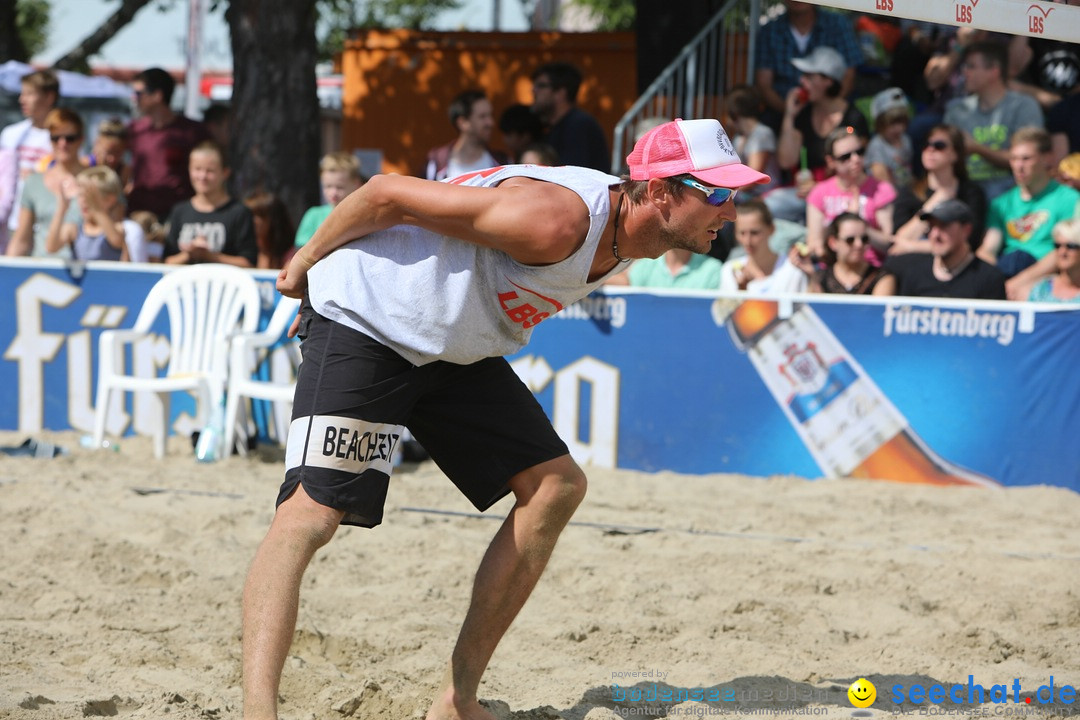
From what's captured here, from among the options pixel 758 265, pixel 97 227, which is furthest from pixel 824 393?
pixel 97 227

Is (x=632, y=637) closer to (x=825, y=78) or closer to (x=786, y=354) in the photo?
(x=786, y=354)

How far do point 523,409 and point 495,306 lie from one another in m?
0.36

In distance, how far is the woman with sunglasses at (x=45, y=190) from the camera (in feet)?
28.0

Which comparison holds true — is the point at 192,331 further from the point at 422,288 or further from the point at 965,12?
the point at 965,12

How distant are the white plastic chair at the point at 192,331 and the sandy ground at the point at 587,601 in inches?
32.4

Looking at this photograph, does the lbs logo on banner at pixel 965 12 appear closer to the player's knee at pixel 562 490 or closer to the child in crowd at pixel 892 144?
the player's knee at pixel 562 490

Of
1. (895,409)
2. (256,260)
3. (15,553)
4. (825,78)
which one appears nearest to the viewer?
(15,553)

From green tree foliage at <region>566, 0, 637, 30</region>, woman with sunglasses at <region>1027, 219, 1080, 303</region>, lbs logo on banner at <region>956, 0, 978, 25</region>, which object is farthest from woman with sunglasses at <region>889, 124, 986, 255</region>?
green tree foliage at <region>566, 0, 637, 30</region>

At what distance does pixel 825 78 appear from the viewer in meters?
8.91

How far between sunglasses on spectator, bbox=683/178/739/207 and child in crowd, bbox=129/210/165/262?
251 inches

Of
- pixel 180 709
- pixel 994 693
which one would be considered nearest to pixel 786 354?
pixel 994 693

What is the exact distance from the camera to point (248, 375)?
736cm

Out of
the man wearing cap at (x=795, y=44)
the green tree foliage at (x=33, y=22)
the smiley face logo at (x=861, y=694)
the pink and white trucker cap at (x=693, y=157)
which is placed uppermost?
the green tree foliage at (x=33, y=22)

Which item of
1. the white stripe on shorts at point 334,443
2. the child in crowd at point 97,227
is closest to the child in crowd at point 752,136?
the child in crowd at point 97,227
